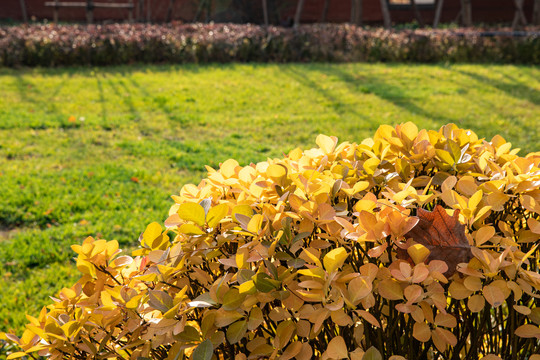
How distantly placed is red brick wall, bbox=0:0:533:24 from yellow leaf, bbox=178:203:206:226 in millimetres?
23165

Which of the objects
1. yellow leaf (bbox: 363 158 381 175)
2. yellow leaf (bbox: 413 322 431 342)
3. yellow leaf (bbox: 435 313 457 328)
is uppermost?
yellow leaf (bbox: 363 158 381 175)

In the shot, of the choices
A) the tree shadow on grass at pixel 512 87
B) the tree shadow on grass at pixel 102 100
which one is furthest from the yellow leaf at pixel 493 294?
the tree shadow on grass at pixel 512 87

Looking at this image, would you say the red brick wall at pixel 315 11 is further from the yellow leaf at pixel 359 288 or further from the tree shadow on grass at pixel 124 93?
the yellow leaf at pixel 359 288

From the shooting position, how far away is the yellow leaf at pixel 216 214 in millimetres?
1181

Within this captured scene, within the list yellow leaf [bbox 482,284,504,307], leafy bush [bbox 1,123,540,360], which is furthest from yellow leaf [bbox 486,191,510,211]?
yellow leaf [bbox 482,284,504,307]

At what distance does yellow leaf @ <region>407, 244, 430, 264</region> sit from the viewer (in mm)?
1062

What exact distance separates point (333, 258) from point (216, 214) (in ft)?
1.03

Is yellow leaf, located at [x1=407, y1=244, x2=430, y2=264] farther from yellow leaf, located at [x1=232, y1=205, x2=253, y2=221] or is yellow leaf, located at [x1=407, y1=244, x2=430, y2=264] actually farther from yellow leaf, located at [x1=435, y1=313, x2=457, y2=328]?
yellow leaf, located at [x1=232, y1=205, x2=253, y2=221]

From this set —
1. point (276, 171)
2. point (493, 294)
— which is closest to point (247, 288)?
point (276, 171)

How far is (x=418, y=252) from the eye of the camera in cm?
106

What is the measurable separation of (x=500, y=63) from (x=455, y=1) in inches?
612

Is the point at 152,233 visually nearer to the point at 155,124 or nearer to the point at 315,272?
the point at 315,272

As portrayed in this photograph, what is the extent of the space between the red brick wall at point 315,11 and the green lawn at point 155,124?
13993 mm

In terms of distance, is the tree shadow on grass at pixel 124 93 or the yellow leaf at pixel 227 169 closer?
the yellow leaf at pixel 227 169
